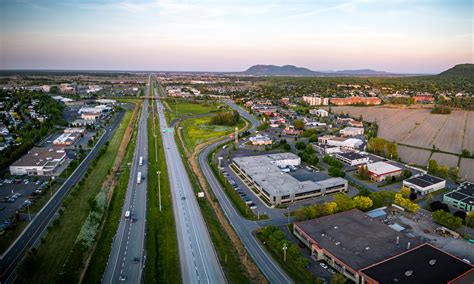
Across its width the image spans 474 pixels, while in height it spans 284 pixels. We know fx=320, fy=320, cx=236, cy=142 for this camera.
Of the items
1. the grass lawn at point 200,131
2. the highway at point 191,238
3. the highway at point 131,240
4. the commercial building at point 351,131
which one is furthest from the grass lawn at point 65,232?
the commercial building at point 351,131

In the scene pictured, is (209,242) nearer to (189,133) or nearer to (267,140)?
(267,140)

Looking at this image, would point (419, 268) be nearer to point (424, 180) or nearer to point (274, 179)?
point (274, 179)

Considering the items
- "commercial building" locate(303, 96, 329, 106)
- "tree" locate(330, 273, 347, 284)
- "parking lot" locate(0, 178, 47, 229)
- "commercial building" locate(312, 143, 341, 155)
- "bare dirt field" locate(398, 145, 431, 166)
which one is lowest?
"parking lot" locate(0, 178, 47, 229)

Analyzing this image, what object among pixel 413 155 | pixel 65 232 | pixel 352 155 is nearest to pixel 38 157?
pixel 65 232

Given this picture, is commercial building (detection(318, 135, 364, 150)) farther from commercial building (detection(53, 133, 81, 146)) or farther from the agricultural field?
commercial building (detection(53, 133, 81, 146))

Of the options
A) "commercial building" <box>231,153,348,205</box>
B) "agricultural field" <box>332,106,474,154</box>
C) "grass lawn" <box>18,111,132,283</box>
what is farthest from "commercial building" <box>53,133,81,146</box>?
"agricultural field" <box>332,106,474,154</box>

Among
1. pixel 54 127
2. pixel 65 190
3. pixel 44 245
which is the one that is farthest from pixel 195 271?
pixel 54 127
